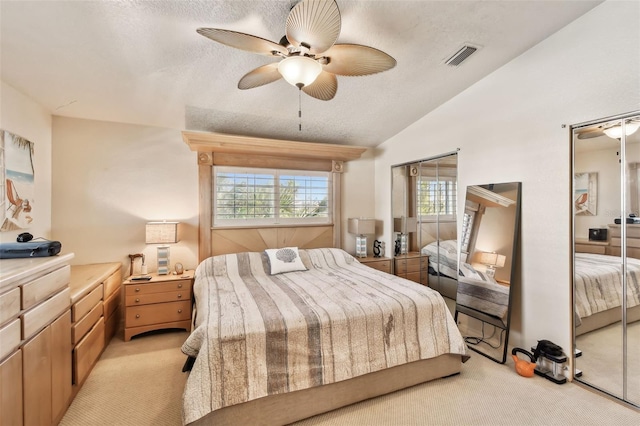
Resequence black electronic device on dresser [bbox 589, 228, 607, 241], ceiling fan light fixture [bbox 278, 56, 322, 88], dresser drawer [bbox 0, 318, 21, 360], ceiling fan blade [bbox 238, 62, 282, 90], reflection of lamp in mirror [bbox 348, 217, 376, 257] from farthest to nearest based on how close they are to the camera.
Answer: reflection of lamp in mirror [bbox 348, 217, 376, 257], black electronic device on dresser [bbox 589, 228, 607, 241], ceiling fan blade [bbox 238, 62, 282, 90], ceiling fan light fixture [bbox 278, 56, 322, 88], dresser drawer [bbox 0, 318, 21, 360]

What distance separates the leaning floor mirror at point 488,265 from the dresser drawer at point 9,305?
3.51 metres

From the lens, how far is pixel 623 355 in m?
2.09

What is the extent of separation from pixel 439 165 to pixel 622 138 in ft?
5.70

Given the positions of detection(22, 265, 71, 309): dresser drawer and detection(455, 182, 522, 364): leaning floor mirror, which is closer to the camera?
detection(22, 265, 71, 309): dresser drawer

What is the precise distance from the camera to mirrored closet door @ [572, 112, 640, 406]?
205 centimetres

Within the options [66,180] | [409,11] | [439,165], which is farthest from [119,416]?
[439,165]

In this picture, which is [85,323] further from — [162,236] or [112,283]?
[162,236]

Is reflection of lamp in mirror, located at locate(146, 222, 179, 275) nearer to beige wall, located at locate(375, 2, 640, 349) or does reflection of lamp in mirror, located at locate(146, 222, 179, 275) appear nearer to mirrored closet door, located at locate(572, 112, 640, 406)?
beige wall, located at locate(375, 2, 640, 349)

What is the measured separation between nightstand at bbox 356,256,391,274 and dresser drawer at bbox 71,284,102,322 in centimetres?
311

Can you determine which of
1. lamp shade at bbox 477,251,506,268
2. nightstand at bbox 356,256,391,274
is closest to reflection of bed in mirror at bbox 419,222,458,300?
lamp shade at bbox 477,251,506,268

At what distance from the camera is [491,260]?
2947 millimetres

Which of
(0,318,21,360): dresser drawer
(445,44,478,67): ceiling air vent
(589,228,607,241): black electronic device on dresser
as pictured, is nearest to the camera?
(0,318,21,360): dresser drawer

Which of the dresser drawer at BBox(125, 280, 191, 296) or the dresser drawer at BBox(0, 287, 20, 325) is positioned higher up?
the dresser drawer at BBox(0, 287, 20, 325)

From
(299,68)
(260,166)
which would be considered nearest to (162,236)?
(260,166)
